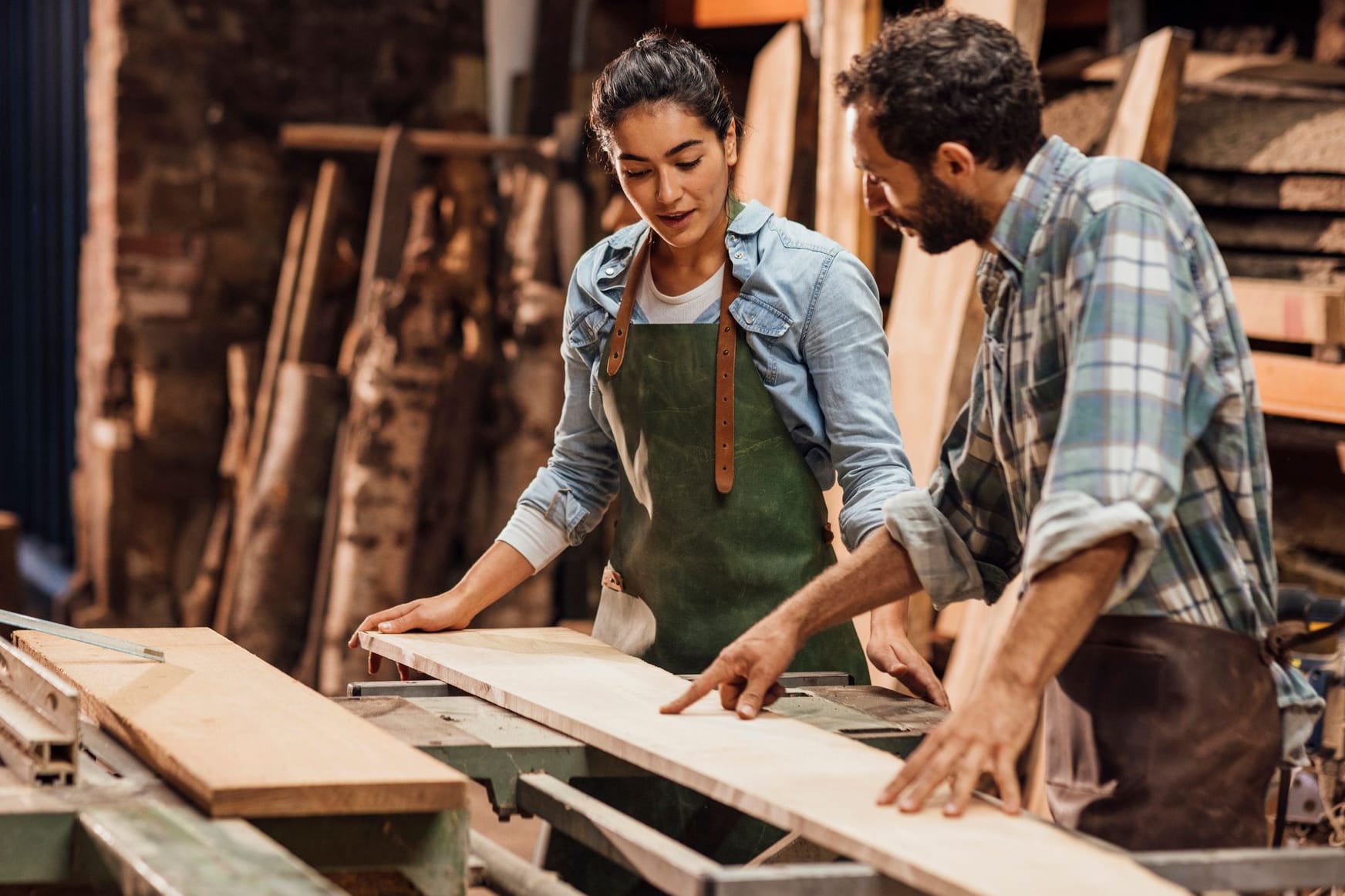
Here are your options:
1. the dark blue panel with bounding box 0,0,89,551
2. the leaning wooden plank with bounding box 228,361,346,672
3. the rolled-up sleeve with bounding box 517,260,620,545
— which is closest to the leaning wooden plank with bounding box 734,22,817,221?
the leaning wooden plank with bounding box 228,361,346,672

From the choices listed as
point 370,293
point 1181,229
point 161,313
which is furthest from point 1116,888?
point 161,313

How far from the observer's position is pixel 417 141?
6.41 meters

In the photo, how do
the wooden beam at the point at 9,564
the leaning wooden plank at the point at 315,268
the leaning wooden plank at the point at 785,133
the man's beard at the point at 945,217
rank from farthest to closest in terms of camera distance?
the leaning wooden plank at the point at 315,268 < the wooden beam at the point at 9,564 < the leaning wooden plank at the point at 785,133 < the man's beard at the point at 945,217

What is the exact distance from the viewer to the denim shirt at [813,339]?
249 cm

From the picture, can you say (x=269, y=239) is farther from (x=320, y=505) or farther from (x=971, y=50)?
(x=971, y=50)

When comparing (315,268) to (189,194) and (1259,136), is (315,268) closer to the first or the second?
(189,194)

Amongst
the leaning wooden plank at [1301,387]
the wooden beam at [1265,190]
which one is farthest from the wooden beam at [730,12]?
the leaning wooden plank at [1301,387]

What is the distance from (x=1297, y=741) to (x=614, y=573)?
4.03 feet

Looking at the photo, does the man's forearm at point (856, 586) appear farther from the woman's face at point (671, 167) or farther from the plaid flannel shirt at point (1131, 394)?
the woman's face at point (671, 167)

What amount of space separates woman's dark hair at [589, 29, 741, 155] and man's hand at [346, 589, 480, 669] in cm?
79

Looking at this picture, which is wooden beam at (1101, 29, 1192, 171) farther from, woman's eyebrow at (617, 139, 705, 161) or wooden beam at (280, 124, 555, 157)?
wooden beam at (280, 124, 555, 157)

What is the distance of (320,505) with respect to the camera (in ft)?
20.4

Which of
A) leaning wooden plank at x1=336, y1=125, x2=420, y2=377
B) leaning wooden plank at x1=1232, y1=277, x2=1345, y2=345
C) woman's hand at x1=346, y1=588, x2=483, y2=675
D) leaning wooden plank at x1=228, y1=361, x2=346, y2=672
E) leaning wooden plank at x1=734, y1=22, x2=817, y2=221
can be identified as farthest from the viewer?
leaning wooden plank at x1=336, y1=125, x2=420, y2=377

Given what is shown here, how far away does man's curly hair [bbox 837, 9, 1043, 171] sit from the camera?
1797 millimetres
